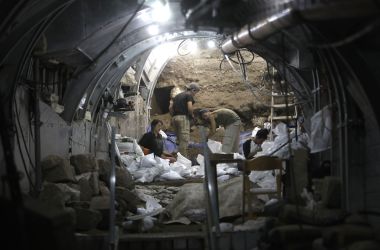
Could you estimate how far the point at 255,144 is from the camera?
1238 cm

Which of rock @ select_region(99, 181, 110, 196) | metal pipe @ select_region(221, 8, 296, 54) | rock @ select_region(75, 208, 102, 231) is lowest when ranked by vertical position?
rock @ select_region(75, 208, 102, 231)

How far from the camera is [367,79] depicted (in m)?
6.81

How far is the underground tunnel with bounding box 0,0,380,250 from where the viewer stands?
5789 mm

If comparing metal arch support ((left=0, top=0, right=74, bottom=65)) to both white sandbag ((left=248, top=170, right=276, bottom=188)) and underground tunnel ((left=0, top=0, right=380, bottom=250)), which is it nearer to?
underground tunnel ((left=0, top=0, right=380, bottom=250))

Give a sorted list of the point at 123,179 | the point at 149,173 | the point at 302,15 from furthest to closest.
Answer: the point at 149,173 → the point at 123,179 → the point at 302,15

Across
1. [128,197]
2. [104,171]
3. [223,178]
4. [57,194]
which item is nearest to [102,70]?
[104,171]

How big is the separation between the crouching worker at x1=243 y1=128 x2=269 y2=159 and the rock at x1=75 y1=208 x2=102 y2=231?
4.84 metres

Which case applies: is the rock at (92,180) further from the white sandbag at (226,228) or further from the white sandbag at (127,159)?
the white sandbag at (127,159)

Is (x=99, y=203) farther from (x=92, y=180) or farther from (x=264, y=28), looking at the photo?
(x=264, y=28)

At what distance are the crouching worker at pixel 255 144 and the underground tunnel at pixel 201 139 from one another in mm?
52

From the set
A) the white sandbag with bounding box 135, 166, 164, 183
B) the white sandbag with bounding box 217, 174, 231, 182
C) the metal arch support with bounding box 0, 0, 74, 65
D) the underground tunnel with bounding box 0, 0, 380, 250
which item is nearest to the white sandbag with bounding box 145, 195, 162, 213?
the underground tunnel with bounding box 0, 0, 380, 250

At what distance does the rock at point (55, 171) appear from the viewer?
8617mm

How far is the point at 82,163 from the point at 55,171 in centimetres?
125

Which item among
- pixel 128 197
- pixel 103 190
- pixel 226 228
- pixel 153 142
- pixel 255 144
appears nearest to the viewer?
pixel 226 228
